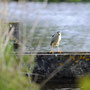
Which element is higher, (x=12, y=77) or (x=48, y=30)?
(x=12, y=77)

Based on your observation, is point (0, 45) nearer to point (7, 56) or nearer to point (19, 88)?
point (7, 56)

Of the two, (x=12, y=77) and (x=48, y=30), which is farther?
(x=48, y=30)

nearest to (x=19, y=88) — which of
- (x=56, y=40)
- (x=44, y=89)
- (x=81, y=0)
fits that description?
(x=44, y=89)

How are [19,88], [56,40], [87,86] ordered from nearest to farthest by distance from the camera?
1. [87,86]
2. [19,88]
3. [56,40]

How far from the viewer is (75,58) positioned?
10.6m

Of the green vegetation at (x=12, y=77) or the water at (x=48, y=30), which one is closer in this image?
the green vegetation at (x=12, y=77)

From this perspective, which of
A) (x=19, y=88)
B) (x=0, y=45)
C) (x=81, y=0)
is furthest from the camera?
(x=81, y=0)

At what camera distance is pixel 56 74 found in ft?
34.8

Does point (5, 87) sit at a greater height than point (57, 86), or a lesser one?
greater

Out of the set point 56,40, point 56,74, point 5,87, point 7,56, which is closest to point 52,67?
point 56,74

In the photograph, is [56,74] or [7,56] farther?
[56,74]

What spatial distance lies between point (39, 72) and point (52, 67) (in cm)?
37

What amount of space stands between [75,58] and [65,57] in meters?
0.28

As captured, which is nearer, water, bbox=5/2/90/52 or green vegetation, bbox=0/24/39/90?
green vegetation, bbox=0/24/39/90
